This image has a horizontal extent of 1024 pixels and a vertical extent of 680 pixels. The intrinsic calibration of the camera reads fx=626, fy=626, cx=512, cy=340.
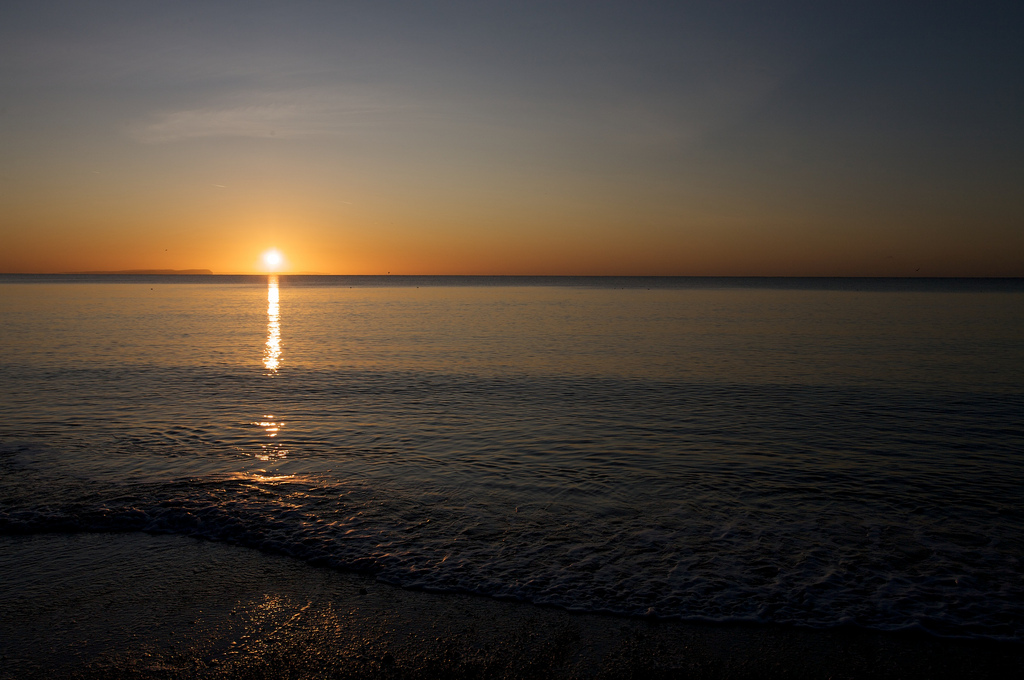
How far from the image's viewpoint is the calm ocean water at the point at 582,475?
25.0ft

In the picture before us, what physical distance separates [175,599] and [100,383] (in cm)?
1810

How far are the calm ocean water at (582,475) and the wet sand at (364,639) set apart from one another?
1.27ft

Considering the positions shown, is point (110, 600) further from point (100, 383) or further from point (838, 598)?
point (100, 383)

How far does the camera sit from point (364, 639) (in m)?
6.26

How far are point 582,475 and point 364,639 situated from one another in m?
6.27

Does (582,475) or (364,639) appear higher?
(582,475)

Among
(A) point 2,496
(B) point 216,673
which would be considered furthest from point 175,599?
(A) point 2,496

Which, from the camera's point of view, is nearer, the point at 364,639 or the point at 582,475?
the point at 364,639

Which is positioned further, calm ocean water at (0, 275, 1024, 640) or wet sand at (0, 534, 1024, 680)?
calm ocean water at (0, 275, 1024, 640)

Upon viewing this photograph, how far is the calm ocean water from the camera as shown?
25.0 ft

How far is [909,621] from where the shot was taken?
6699 mm

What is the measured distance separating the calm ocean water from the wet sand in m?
0.39

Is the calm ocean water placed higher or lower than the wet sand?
higher

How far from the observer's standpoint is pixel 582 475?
467 inches
